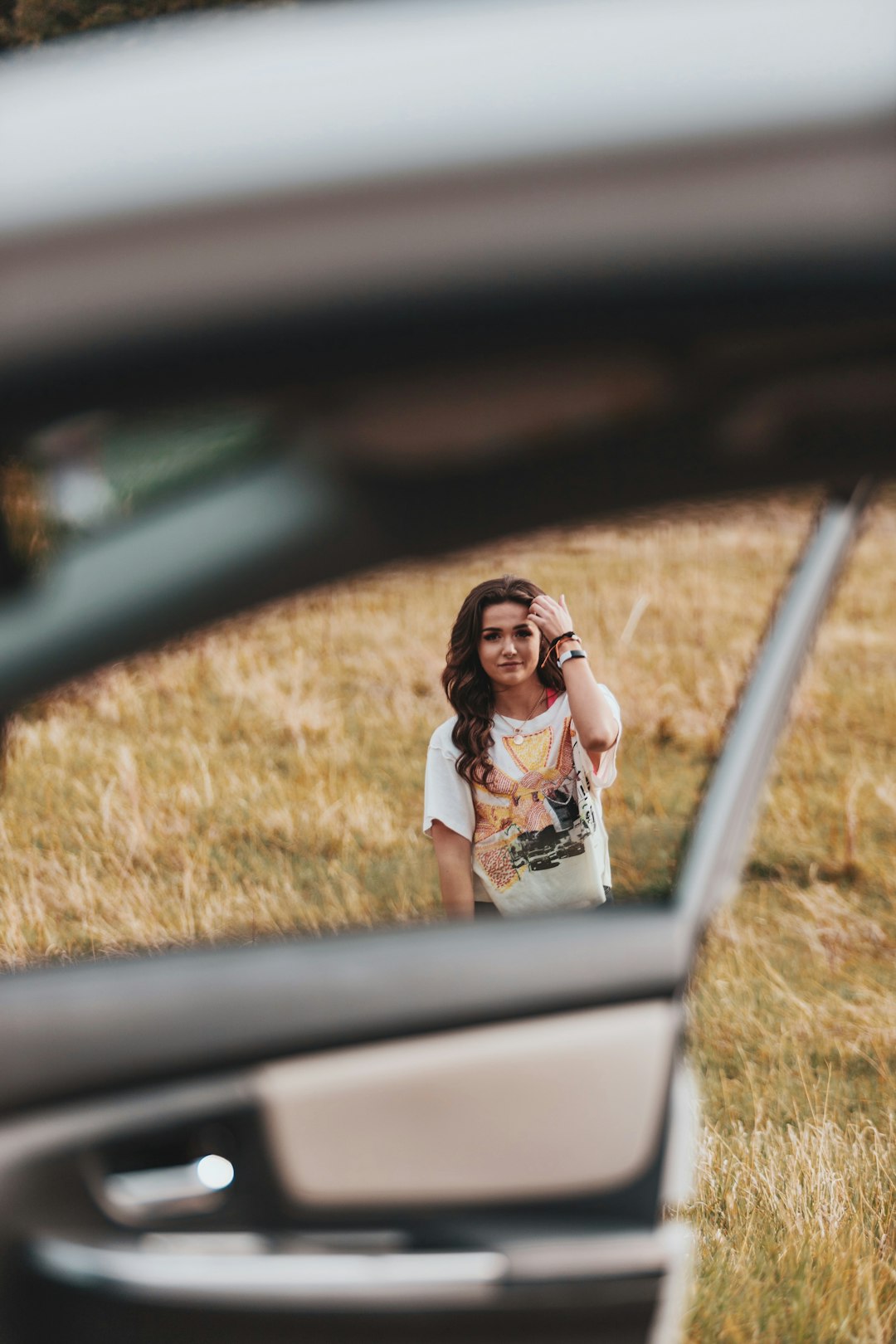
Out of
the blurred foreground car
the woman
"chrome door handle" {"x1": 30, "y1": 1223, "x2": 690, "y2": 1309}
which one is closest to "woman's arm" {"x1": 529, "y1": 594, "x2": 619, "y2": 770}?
the woman

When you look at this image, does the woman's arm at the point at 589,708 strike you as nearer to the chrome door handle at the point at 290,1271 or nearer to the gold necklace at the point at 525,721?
the gold necklace at the point at 525,721

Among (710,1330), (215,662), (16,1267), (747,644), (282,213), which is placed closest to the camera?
(282,213)

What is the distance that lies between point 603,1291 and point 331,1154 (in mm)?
307

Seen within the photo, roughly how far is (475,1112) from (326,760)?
485 millimetres

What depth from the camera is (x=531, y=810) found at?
149 centimetres

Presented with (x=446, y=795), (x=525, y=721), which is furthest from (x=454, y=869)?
(x=525, y=721)

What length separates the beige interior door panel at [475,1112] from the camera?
121 cm

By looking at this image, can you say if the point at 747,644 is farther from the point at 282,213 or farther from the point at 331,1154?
the point at 282,213

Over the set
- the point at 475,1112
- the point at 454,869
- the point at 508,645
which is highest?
the point at 508,645

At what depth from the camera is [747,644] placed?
1.42 metres

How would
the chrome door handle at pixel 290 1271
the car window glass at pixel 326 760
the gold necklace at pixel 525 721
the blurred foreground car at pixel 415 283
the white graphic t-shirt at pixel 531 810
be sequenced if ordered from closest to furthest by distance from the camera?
the blurred foreground car at pixel 415 283 < the chrome door handle at pixel 290 1271 < the car window glass at pixel 326 760 < the white graphic t-shirt at pixel 531 810 < the gold necklace at pixel 525 721

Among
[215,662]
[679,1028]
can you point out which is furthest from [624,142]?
[679,1028]

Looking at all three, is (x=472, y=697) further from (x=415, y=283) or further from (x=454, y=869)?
(x=415, y=283)

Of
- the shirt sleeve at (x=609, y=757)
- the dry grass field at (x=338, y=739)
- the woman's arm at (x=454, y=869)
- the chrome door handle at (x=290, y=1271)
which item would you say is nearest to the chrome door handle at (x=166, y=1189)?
the chrome door handle at (x=290, y=1271)
